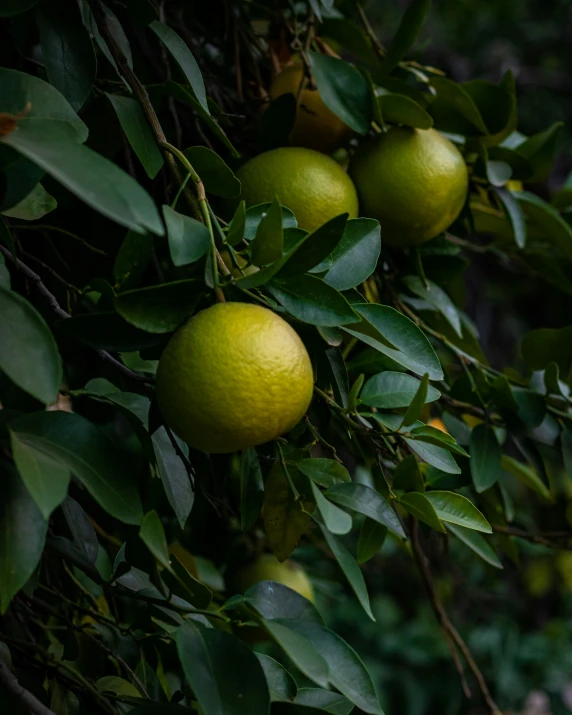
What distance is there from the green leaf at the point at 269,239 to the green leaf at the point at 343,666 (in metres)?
0.20

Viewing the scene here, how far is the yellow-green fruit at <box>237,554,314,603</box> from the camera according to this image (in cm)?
82

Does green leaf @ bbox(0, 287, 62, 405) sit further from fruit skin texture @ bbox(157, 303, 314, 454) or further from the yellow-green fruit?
the yellow-green fruit

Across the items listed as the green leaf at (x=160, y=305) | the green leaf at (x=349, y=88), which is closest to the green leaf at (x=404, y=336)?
the green leaf at (x=160, y=305)

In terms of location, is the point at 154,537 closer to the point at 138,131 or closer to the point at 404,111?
the point at 138,131

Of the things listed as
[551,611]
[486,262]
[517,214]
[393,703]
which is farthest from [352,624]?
[517,214]

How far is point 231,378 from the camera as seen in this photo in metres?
0.41

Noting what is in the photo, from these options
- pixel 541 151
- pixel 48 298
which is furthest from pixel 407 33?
pixel 48 298

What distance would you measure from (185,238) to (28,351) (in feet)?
0.34

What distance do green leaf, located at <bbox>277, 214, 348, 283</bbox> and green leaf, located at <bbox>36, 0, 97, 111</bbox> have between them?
0.19 meters

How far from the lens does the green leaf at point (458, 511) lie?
0.48 meters

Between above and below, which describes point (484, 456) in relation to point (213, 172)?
below

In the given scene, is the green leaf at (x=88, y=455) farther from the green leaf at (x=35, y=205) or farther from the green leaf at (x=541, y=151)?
the green leaf at (x=541, y=151)

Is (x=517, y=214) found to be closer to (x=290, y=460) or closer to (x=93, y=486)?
(x=290, y=460)

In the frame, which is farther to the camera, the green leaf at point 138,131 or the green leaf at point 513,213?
the green leaf at point 513,213
